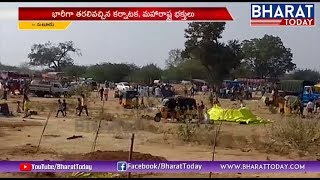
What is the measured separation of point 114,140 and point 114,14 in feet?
23.0

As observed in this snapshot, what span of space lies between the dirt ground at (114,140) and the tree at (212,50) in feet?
6.25

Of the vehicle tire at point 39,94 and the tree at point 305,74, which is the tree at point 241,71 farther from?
the vehicle tire at point 39,94

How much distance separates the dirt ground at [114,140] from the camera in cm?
945

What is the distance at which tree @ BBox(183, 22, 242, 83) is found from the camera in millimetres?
6850

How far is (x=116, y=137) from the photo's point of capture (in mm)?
13266

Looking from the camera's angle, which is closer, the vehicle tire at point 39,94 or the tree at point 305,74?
the tree at point 305,74

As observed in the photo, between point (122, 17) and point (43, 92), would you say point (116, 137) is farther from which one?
point (122, 17)

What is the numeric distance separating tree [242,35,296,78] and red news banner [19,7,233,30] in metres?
1.13

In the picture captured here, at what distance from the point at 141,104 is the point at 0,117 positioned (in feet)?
17.1

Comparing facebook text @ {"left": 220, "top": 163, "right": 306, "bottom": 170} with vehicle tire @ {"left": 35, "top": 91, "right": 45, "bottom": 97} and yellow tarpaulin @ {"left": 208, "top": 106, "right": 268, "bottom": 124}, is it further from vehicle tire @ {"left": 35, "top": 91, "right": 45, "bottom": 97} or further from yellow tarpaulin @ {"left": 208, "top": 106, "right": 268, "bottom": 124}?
yellow tarpaulin @ {"left": 208, "top": 106, "right": 268, "bottom": 124}

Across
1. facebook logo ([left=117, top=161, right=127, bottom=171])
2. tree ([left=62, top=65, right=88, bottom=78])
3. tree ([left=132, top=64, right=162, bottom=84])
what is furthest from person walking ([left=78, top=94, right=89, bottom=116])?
facebook logo ([left=117, top=161, right=127, bottom=171])

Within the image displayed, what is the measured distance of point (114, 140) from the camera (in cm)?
1277

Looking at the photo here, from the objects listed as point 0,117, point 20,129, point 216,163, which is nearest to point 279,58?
point 216,163

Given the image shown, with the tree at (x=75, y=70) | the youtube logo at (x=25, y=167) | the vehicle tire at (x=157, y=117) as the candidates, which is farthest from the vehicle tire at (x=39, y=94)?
the vehicle tire at (x=157, y=117)
